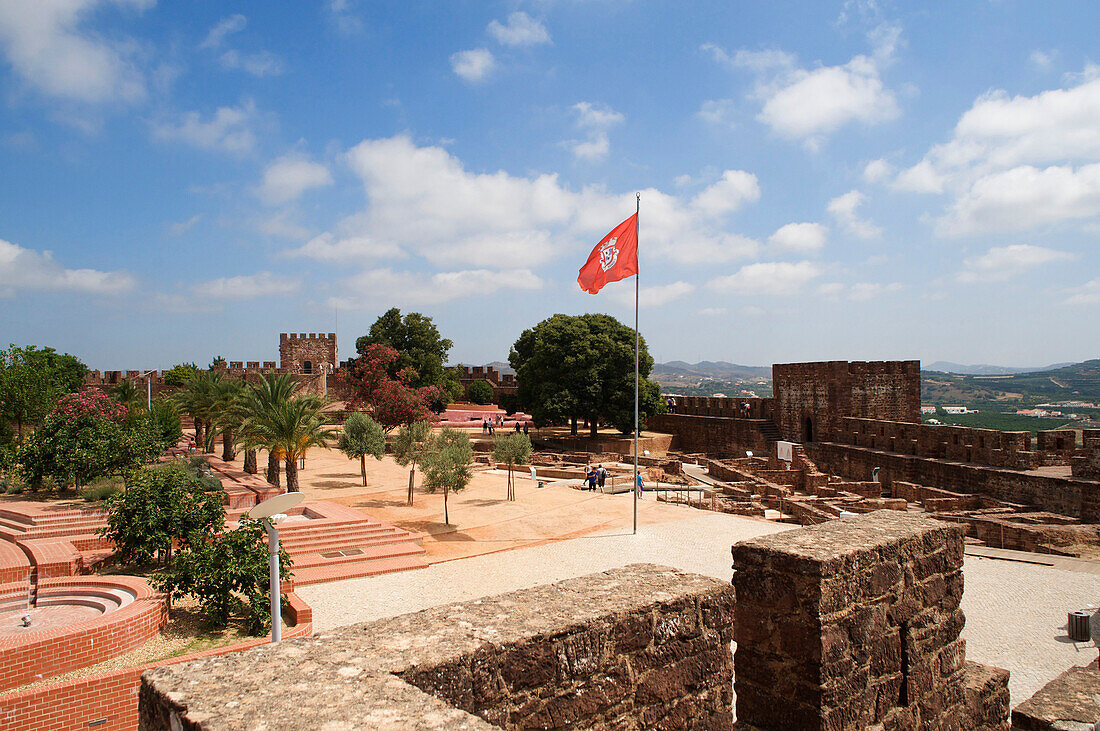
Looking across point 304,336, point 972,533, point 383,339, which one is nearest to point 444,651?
point 972,533

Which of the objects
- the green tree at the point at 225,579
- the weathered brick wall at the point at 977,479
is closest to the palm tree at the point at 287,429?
the green tree at the point at 225,579

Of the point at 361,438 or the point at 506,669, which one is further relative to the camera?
the point at 361,438

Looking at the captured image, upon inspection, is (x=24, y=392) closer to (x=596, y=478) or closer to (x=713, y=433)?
(x=596, y=478)

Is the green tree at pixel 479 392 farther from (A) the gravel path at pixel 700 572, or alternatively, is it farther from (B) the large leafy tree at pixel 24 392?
(A) the gravel path at pixel 700 572

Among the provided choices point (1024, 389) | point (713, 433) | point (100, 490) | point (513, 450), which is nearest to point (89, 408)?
point (100, 490)

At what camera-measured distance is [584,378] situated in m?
37.6

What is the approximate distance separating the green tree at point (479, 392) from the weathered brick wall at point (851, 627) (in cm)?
5167

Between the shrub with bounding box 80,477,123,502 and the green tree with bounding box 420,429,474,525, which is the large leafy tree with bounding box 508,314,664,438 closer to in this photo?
the green tree with bounding box 420,429,474,525

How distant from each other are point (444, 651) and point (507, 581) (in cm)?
1068

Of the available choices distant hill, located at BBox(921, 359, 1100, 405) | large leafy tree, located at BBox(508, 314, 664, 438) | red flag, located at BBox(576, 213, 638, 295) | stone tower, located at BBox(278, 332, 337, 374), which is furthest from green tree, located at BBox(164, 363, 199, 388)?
distant hill, located at BBox(921, 359, 1100, 405)

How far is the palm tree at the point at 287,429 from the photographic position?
751 inches

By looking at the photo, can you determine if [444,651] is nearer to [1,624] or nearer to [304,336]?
[1,624]

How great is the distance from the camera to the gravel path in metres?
9.37

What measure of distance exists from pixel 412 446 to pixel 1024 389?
178 metres
